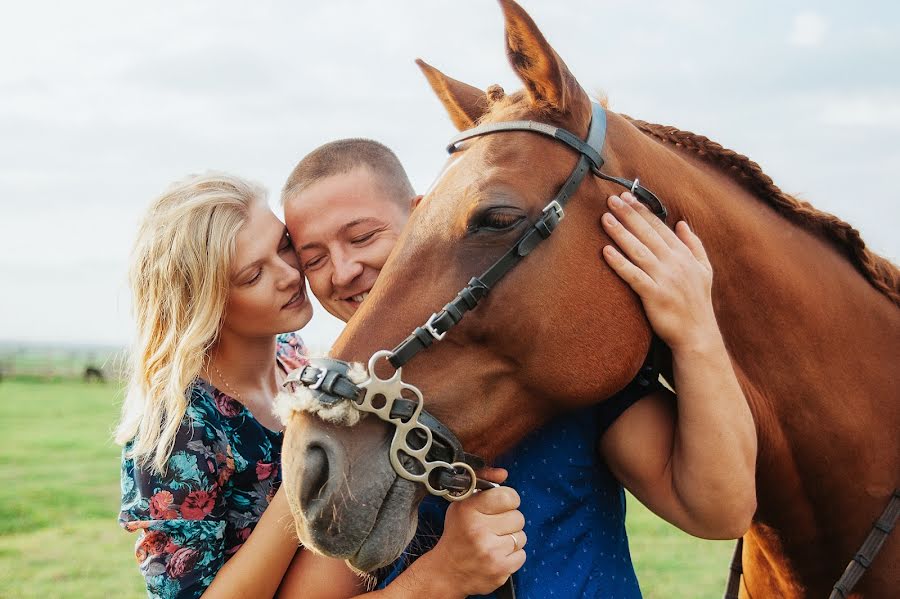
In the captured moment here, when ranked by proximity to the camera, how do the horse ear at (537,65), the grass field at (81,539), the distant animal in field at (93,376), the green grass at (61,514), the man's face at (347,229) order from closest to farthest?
1. the horse ear at (537,65)
2. the man's face at (347,229)
3. the grass field at (81,539)
4. the green grass at (61,514)
5. the distant animal in field at (93,376)

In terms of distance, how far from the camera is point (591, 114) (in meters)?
2.55

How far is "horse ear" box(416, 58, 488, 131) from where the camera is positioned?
2977mm

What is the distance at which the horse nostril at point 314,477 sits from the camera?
209cm

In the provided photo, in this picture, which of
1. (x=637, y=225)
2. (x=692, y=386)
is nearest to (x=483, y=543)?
(x=692, y=386)

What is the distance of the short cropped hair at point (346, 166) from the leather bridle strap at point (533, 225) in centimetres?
78

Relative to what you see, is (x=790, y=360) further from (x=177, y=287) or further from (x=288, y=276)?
(x=177, y=287)

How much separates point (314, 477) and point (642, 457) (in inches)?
42.5

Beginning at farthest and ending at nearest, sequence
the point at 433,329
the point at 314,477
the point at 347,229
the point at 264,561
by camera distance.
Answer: the point at 347,229, the point at 264,561, the point at 433,329, the point at 314,477

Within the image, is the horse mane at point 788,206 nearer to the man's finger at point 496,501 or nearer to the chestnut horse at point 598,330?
the chestnut horse at point 598,330

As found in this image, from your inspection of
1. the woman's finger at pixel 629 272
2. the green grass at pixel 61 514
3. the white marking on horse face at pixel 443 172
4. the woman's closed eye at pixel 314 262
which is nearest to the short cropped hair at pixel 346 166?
the woman's closed eye at pixel 314 262

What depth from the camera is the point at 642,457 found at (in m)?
2.50

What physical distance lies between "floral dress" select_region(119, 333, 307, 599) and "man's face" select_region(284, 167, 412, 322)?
0.66 metres

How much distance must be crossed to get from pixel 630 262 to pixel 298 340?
8.78 feet

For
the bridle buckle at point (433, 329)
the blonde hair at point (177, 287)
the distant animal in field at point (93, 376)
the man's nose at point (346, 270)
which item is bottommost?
the distant animal in field at point (93, 376)
